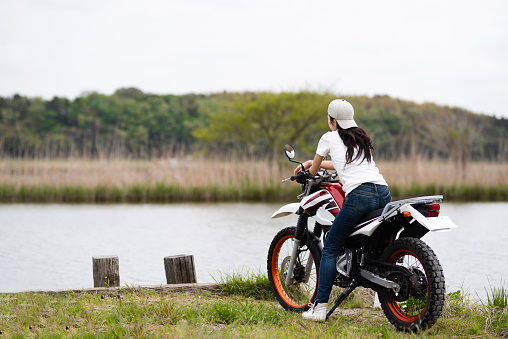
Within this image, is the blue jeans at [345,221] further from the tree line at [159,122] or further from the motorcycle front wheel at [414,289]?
the tree line at [159,122]

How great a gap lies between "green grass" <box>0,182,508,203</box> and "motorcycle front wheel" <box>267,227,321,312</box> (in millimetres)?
13088

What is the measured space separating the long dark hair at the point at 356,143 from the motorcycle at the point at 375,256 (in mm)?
398

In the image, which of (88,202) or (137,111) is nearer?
(88,202)

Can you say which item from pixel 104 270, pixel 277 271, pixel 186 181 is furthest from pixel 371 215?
pixel 186 181

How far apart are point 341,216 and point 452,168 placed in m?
16.7

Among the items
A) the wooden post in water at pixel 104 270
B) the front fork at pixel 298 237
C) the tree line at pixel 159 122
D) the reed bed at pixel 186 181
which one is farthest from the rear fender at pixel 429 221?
the tree line at pixel 159 122

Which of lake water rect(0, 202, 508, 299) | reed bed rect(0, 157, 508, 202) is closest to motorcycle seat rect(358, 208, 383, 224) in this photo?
lake water rect(0, 202, 508, 299)

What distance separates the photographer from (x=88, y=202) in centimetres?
1853

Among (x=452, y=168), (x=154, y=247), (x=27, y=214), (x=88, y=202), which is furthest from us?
(x=452, y=168)

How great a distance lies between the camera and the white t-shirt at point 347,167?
15.8ft

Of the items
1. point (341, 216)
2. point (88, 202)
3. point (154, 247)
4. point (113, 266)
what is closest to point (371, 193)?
point (341, 216)

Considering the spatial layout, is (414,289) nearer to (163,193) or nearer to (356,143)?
(356,143)

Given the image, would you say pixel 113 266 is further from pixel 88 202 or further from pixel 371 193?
pixel 88 202

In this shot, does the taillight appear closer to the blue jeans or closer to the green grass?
the blue jeans
